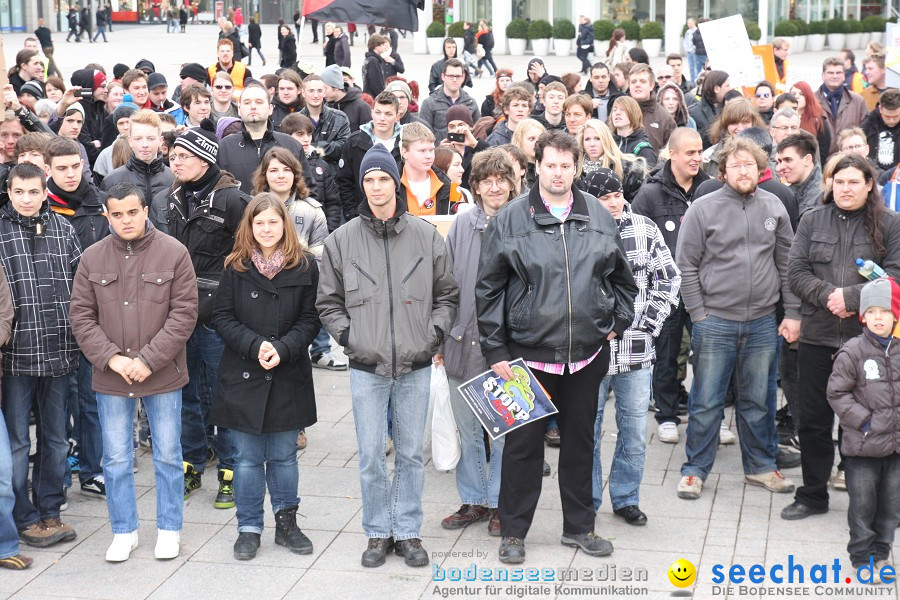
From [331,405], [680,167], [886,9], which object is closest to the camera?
[680,167]

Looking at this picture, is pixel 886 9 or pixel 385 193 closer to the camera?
pixel 385 193

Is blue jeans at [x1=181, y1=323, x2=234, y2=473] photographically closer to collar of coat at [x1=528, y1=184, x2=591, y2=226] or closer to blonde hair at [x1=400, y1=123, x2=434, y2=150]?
blonde hair at [x1=400, y1=123, x2=434, y2=150]

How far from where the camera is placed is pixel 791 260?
6418 millimetres

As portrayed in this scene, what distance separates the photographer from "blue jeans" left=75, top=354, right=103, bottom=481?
6.85m

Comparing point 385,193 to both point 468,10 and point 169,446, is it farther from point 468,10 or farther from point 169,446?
point 468,10

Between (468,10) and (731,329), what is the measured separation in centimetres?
4004

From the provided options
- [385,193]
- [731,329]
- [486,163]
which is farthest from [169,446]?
[731,329]

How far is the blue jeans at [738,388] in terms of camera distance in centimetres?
670

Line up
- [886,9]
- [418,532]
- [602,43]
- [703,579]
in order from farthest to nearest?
[886,9] → [602,43] → [418,532] → [703,579]

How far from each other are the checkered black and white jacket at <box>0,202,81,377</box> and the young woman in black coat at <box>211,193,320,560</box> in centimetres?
89

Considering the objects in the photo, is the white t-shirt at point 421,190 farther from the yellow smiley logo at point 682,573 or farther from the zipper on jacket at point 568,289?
the yellow smiley logo at point 682,573

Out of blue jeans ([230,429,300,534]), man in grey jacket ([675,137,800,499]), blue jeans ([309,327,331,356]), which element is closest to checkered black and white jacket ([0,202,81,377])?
blue jeans ([230,429,300,534])

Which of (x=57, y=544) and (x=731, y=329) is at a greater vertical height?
(x=731, y=329)

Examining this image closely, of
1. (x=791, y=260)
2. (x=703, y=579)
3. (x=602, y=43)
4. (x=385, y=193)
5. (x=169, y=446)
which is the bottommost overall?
(x=703, y=579)
